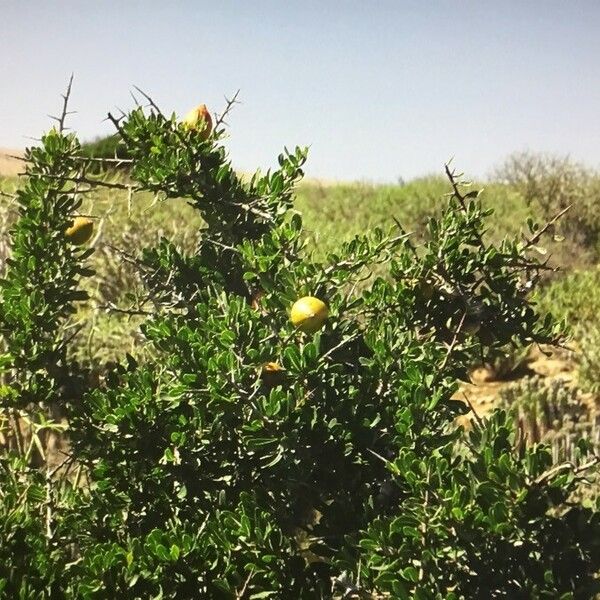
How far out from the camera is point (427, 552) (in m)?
1.68

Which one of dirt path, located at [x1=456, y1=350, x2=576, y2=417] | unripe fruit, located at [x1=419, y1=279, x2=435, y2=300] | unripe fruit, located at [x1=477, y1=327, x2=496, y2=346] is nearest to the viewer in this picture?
unripe fruit, located at [x1=419, y1=279, x2=435, y2=300]

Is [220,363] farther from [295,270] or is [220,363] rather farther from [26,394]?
[26,394]

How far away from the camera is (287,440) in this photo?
1861 millimetres

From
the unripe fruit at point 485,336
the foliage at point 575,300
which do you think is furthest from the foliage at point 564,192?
the unripe fruit at point 485,336

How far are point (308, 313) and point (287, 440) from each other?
1.13 feet

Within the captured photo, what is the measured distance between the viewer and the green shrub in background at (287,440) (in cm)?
176

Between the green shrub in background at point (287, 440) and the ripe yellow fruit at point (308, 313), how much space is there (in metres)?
0.05

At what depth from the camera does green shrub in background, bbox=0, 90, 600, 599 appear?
1761mm

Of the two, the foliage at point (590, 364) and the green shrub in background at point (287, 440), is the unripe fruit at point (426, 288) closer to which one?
the green shrub in background at point (287, 440)

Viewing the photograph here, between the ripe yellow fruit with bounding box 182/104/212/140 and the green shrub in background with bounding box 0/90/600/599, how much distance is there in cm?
4

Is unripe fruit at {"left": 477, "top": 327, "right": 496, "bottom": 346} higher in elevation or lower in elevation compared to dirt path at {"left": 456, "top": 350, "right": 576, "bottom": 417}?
higher

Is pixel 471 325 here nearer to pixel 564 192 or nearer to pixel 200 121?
pixel 200 121

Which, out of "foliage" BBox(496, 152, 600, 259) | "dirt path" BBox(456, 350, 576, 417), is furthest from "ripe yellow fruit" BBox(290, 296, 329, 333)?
"foliage" BBox(496, 152, 600, 259)

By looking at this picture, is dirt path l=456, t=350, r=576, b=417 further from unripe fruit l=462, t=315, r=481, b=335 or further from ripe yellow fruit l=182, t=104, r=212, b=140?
ripe yellow fruit l=182, t=104, r=212, b=140
